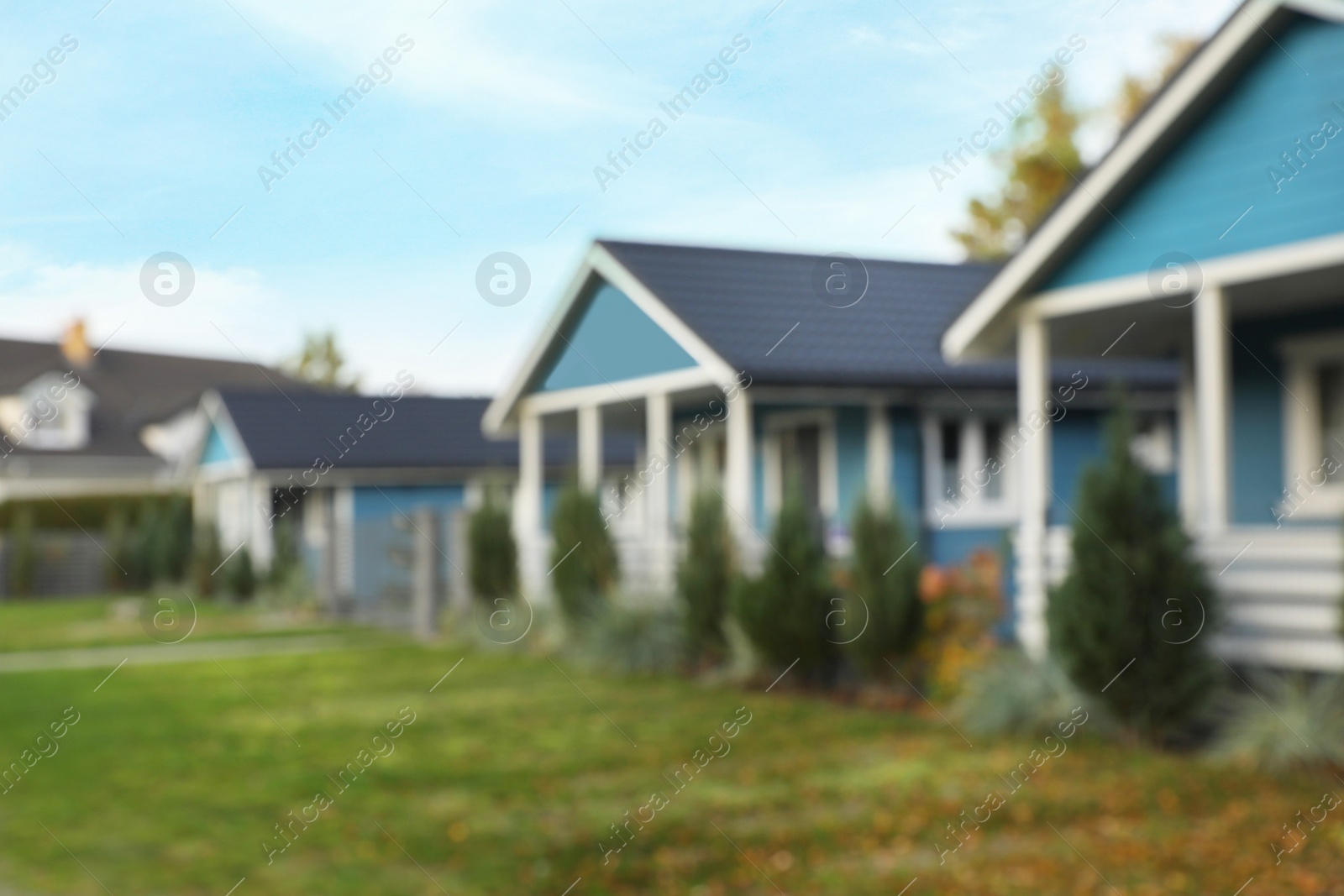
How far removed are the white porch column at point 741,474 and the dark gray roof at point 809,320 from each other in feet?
1.45

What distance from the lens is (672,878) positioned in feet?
20.8

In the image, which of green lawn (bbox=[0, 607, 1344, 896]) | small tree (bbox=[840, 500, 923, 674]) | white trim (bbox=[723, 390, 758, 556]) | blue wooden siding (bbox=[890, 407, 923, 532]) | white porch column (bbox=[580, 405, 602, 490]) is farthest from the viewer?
white porch column (bbox=[580, 405, 602, 490])

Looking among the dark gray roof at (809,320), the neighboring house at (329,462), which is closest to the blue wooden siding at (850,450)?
the dark gray roof at (809,320)

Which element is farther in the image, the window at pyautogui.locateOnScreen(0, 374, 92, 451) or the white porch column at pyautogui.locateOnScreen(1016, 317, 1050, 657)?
the window at pyautogui.locateOnScreen(0, 374, 92, 451)

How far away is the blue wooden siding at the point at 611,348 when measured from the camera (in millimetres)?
16047

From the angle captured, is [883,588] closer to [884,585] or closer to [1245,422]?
[884,585]

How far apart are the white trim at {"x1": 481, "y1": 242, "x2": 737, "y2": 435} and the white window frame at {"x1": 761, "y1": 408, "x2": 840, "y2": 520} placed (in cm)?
268

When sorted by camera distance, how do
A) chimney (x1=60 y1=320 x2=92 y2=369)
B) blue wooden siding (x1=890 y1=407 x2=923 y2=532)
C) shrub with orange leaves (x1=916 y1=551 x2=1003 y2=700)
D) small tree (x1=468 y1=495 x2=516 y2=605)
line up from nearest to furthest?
shrub with orange leaves (x1=916 y1=551 x2=1003 y2=700), blue wooden siding (x1=890 y1=407 x2=923 y2=532), small tree (x1=468 y1=495 x2=516 y2=605), chimney (x1=60 y1=320 x2=92 y2=369)

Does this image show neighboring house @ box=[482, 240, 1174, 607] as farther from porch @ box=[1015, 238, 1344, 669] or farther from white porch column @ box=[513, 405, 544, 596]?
porch @ box=[1015, 238, 1344, 669]

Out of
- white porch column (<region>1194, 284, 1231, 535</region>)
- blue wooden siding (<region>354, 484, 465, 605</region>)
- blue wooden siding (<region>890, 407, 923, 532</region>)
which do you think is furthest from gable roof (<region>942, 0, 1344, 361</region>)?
blue wooden siding (<region>354, 484, 465, 605</region>)

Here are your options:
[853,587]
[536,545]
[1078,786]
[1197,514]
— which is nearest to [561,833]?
[1078,786]

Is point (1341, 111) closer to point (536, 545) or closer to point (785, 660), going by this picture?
point (785, 660)

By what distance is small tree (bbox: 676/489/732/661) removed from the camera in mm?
13953

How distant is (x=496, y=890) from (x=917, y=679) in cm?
671
